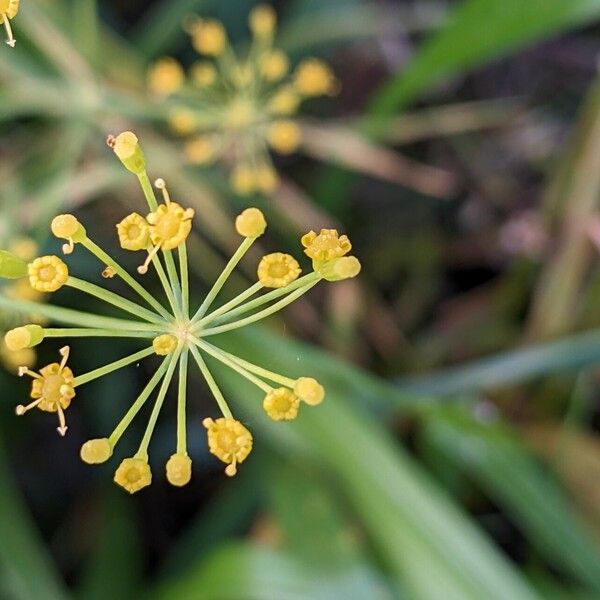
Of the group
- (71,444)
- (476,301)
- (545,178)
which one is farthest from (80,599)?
(545,178)

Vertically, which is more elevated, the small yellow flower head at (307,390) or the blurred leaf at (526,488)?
the blurred leaf at (526,488)

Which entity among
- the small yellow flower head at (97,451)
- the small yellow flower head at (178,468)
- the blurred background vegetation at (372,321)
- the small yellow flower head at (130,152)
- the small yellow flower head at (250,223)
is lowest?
the small yellow flower head at (178,468)

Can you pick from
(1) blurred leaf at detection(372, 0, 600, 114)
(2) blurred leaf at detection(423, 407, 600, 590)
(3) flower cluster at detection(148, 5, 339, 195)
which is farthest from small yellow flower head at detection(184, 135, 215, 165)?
(2) blurred leaf at detection(423, 407, 600, 590)

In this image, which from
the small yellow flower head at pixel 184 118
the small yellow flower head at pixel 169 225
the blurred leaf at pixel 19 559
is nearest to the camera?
the small yellow flower head at pixel 169 225

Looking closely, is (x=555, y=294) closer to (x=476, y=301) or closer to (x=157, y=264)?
(x=476, y=301)

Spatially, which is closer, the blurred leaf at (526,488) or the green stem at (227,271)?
the green stem at (227,271)

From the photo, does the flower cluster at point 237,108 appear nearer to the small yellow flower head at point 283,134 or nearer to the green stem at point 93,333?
the small yellow flower head at point 283,134

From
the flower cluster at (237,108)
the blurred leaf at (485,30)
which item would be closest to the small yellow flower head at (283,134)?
the flower cluster at (237,108)

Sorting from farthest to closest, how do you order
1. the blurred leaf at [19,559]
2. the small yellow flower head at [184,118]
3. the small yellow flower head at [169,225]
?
the blurred leaf at [19,559] → the small yellow flower head at [184,118] → the small yellow flower head at [169,225]
